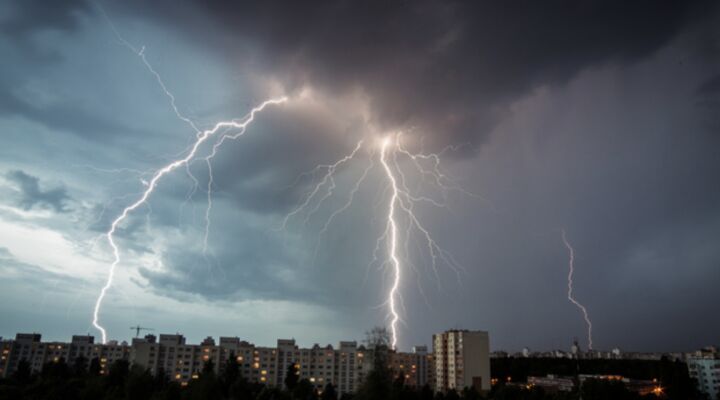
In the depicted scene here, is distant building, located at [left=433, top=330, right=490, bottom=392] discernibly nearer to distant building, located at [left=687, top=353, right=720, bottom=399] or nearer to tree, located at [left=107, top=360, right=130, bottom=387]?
tree, located at [left=107, top=360, right=130, bottom=387]

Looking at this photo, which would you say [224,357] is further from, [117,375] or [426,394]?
[426,394]

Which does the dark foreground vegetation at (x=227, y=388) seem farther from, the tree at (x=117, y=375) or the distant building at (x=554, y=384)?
the distant building at (x=554, y=384)

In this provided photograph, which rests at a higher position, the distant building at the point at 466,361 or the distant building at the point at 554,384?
the distant building at the point at 466,361

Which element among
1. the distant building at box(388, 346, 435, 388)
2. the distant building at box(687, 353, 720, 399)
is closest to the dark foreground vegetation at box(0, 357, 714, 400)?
the distant building at box(687, 353, 720, 399)

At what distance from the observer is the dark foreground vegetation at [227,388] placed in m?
22.7

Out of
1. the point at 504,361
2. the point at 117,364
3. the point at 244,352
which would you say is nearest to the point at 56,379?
the point at 117,364

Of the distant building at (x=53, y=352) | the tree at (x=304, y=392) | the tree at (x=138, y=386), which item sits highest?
the distant building at (x=53, y=352)

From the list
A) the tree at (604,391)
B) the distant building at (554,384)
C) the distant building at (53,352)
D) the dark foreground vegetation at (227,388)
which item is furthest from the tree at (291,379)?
the distant building at (554,384)

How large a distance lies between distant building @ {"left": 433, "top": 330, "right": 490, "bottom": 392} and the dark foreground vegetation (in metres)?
3.51

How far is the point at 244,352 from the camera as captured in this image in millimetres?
44062

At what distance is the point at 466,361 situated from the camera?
38.5m

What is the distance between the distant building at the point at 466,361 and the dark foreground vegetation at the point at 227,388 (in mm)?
3507

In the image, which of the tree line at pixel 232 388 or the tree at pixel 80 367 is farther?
the tree at pixel 80 367

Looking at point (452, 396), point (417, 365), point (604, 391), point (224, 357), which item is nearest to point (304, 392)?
point (452, 396)
